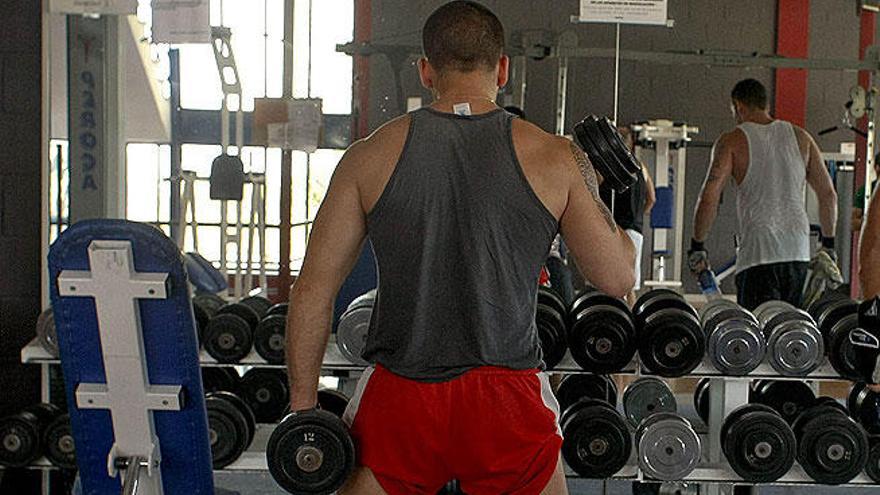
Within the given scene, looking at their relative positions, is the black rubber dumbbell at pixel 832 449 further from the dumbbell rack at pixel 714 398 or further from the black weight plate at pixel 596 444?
the black weight plate at pixel 596 444

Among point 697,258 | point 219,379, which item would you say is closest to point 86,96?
point 219,379

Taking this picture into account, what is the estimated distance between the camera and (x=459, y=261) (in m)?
1.87

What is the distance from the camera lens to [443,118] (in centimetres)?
187

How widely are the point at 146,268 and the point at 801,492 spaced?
9.49 feet

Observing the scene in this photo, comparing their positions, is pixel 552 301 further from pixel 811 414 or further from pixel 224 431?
pixel 224 431

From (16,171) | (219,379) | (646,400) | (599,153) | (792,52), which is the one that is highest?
(792,52)

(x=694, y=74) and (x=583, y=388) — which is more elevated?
(x=694, y=74)

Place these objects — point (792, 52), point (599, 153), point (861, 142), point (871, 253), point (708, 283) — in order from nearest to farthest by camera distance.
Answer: point (599, 153) < point (871, 253) < point (708, 283) < point (861, 142) < point (792, 52)

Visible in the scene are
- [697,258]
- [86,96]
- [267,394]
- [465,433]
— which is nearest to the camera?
[465,433]

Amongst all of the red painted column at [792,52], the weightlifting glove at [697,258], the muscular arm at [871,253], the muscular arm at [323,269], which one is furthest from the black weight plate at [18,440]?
the red painted column at [792,52]

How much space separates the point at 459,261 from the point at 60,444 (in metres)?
1.76

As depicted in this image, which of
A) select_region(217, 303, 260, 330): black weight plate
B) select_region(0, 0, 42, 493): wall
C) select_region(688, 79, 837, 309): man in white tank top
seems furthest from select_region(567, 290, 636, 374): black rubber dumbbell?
select_region(0, 0, 42, 493): wall

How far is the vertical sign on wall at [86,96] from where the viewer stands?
3441mm

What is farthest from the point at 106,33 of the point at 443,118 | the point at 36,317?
the point at 443,118
